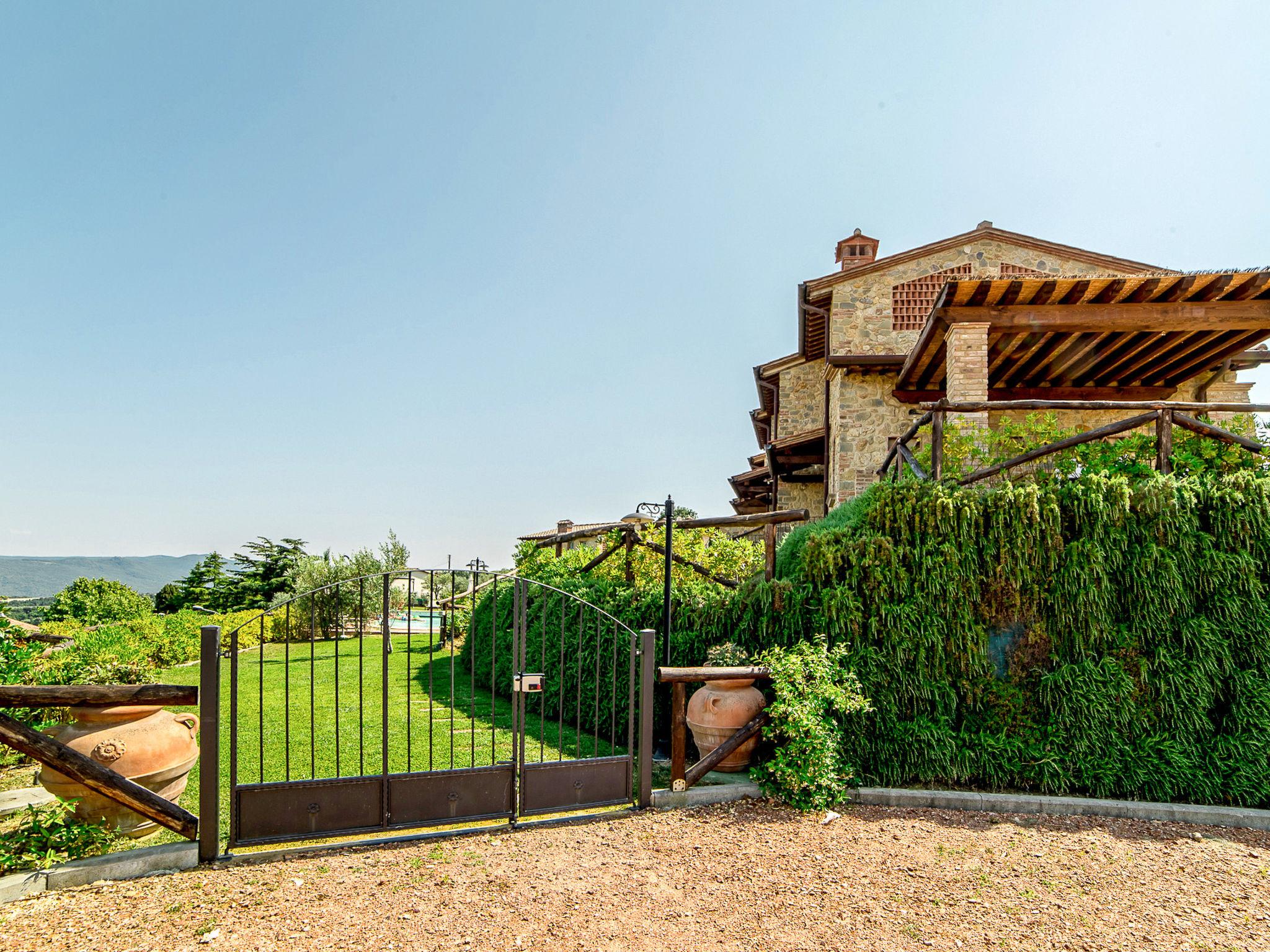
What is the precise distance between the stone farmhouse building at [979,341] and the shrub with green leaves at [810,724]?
14.1 ft

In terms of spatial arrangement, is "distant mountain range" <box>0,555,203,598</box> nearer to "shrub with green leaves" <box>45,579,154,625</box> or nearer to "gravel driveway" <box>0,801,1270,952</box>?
"shrub with green leaves" <box>45,579,154,625</box>

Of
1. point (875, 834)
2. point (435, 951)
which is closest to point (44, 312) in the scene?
point (435, 951)

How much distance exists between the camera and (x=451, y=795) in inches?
187

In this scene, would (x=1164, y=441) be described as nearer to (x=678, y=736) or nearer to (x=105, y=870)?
(x=678, y=736)

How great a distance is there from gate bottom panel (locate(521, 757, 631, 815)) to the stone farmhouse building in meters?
6.18


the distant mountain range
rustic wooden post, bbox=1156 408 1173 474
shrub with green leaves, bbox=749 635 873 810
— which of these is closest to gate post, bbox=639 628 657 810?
shrub with green leaves, bbox=749 635 873 810

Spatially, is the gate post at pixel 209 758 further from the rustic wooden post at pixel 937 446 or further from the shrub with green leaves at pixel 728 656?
the rustic wooden post at pixel 937 446

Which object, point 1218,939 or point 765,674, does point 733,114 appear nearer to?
point 765,674

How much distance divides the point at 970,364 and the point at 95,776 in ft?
30.5

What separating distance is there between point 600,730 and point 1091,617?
5.19 m

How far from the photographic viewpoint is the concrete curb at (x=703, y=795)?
535 centimetres

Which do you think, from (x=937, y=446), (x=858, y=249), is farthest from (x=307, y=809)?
(x=858, y=249)

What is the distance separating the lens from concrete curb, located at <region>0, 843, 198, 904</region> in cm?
367

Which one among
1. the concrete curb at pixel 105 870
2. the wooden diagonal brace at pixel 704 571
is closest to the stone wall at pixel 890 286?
the wooden diagonal brace at pixel 704 571
